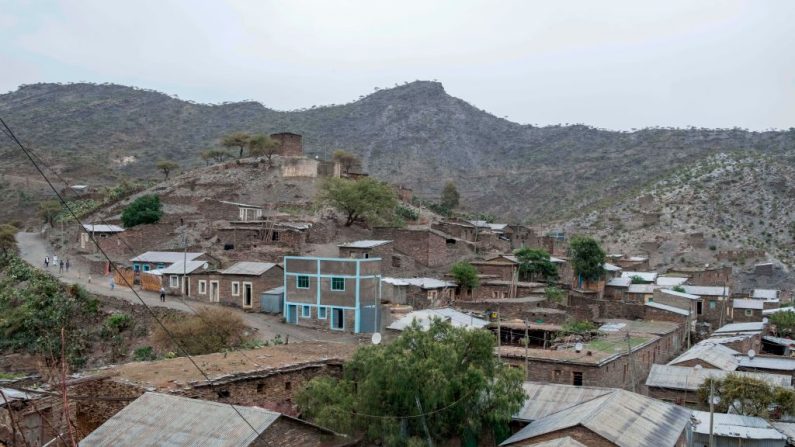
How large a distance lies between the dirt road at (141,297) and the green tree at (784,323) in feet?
72.4

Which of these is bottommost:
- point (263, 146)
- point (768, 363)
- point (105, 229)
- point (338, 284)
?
point (768, 363)

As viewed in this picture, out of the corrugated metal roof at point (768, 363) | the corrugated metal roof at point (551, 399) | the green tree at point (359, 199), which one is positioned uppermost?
the green tree at point (359, 199)

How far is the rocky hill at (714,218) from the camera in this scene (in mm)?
56688

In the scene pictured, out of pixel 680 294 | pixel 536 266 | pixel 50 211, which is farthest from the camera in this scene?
pixel 50 211

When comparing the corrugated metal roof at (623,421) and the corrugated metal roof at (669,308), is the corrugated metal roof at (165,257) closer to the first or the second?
the corrugated metal roof at (669,308)

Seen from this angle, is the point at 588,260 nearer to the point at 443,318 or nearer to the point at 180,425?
the point at 443,318

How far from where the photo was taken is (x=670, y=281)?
41281 millimetres

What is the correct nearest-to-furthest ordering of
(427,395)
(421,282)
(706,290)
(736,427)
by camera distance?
(427,395)
(736,427)
(421,282)
(706,290)

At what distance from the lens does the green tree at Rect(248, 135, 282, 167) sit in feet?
196

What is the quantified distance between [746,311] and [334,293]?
2421 centimetres

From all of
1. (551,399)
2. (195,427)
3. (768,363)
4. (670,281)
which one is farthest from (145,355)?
(670,281)

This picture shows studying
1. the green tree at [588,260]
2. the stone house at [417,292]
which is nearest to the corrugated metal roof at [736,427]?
the stone house at [417,292]

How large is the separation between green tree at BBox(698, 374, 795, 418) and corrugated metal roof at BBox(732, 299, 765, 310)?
2102cm

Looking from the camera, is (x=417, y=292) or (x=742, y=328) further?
(x=742, y=328)
